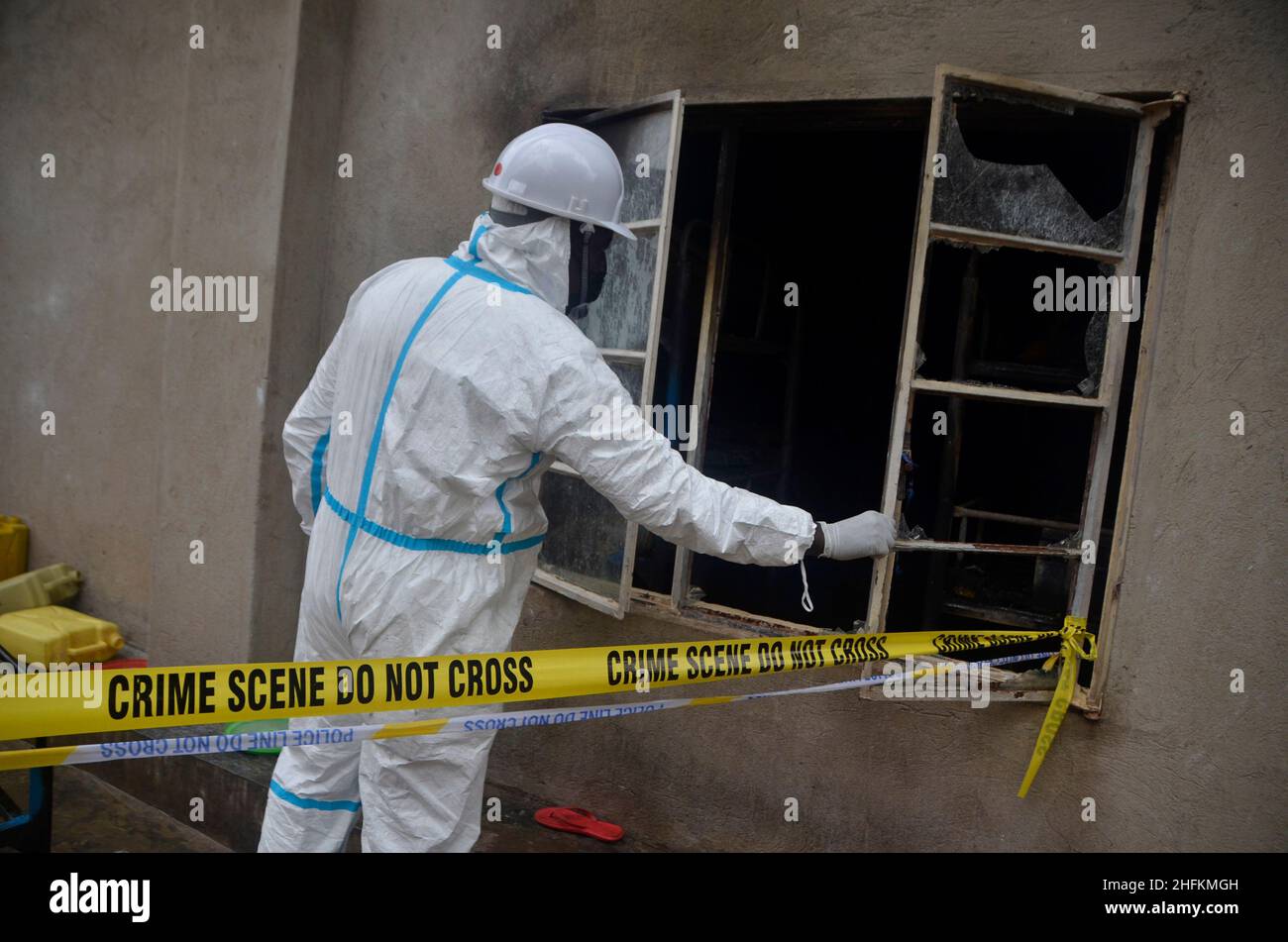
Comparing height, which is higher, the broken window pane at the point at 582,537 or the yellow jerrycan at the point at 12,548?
the broken window pane at the point at 582,537

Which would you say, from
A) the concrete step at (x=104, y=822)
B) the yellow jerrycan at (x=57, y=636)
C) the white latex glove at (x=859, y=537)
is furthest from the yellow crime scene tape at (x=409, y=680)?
the yellow jerrycan at (x=57, y=636)

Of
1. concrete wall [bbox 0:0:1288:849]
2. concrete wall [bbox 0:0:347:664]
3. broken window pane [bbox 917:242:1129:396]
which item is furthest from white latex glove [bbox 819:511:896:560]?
concrete wall [bbox 0:0:347:664]

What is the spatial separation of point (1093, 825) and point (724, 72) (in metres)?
2.42

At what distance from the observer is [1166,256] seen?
2516 mm

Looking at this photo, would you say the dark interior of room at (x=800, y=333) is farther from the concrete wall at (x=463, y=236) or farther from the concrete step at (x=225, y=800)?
the concrete step at (x=225, y=800)

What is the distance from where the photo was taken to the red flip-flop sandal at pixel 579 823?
324 cm

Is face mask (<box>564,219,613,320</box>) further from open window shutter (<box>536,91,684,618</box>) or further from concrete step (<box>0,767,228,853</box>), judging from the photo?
concrete step (<box>0,767,228,853</box>)

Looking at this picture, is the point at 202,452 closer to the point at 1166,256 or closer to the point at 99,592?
the point at 99,592

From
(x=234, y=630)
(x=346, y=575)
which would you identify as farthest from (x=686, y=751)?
(x=234, y=630)

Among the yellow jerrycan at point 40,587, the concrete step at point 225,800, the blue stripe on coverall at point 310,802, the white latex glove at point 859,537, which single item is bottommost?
the concrete step at point 225,800

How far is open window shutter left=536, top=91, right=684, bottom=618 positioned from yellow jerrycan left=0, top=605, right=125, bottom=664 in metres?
2.15

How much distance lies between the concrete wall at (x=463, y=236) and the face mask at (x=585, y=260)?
0.87m

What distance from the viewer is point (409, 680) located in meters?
2.04

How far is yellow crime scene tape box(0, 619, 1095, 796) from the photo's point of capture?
180cm
